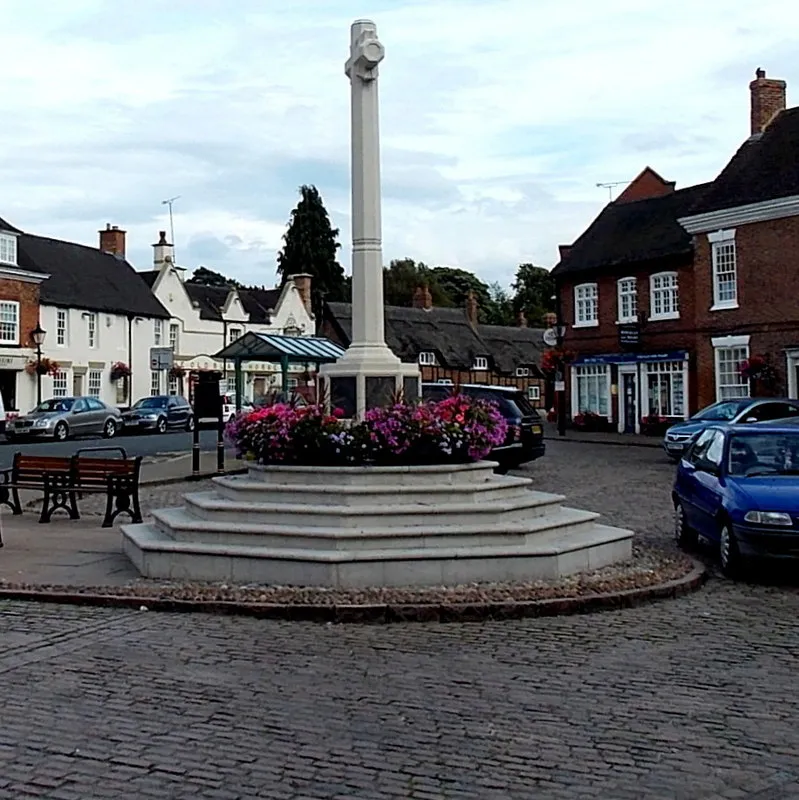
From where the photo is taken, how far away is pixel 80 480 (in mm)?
15133

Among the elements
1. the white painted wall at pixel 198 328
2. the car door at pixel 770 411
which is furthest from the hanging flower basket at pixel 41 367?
the car door at pixel 770 411

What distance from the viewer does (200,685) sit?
6980 mm

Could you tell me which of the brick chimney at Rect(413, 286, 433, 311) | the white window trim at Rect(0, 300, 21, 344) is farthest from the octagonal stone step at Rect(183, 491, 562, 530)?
the brick chimney at Rect(413, 286, 433, 311)

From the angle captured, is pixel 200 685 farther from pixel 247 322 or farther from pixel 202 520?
pixel 247 322

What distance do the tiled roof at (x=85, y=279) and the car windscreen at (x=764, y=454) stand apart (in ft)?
131

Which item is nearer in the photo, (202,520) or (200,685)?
(200,685)

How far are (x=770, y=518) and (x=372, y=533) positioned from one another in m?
3.93

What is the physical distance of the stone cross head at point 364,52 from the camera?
1316 cm

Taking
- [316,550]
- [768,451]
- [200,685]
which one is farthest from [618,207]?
[200,685]

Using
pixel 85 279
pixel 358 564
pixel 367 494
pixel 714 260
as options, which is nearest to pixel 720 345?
pixel 714 260

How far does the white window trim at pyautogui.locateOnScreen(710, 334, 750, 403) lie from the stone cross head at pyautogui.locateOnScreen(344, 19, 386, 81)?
23212mm

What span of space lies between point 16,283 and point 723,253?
95.1 ft

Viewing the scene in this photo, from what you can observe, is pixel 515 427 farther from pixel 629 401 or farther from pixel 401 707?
pixel 629 401

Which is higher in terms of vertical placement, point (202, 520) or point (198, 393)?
point (198, 393)
